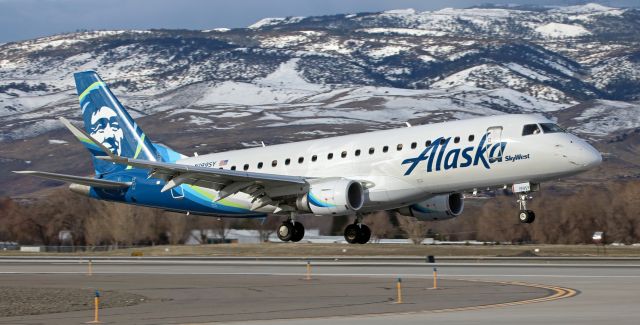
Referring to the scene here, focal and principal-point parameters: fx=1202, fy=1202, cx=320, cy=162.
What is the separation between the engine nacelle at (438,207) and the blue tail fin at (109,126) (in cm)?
1544

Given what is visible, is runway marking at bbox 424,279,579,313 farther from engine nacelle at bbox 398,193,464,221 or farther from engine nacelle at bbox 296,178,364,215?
engine nacelle at bbox 398,193,464,221

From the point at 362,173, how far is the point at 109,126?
57.1 ft

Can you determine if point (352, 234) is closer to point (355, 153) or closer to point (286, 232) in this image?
point (286, 232)

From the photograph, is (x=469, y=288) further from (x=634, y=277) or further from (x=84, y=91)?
(x=84, y=91)

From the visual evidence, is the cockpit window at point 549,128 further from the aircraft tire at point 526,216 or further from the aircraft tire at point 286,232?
the aircraft tire at point 286,232

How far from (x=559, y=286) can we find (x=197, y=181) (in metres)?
20.9

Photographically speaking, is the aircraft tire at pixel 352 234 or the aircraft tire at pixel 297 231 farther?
the aircraft tire at pixel 352 234

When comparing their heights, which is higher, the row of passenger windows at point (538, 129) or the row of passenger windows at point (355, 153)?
the row of passenger windows at point (538, 129)

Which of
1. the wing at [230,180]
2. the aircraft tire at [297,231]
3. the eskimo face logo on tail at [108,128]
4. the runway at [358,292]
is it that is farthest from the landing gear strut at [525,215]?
the eskimo face logo on tail at [108,128]

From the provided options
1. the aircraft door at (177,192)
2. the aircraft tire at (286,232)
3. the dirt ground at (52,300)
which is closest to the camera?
the dirt ground at (52,300)

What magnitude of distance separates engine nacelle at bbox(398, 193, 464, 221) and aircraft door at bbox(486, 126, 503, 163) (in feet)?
21.7

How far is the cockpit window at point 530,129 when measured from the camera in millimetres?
54688

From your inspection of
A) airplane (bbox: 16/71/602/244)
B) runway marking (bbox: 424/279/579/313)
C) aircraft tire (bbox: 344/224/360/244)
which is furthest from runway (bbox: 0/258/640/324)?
airplane (bbox: 16/71/602/244)

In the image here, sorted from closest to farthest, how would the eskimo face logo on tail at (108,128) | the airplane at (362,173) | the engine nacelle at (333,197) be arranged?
the airplane at (362,173) < the engine nacelle at (333,197) < the eskimo face logo on tail at (108,128)
